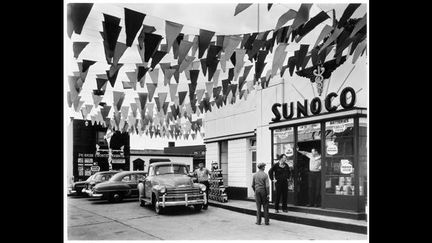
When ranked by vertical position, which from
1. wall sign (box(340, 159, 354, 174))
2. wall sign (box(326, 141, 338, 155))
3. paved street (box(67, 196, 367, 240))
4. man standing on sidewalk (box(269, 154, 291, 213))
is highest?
wall sign (box(326, 141, 338, 155))

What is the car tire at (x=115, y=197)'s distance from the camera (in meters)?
A: 16.7

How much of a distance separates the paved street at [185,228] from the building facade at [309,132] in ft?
5.33

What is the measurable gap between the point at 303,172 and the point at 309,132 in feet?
4.29

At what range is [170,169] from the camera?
1437 cm

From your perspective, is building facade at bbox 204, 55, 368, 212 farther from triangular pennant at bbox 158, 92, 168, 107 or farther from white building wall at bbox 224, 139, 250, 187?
triangular pennant at bbox 158, 92, 168, 107

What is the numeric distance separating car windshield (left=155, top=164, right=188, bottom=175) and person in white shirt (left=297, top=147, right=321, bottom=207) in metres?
4.76

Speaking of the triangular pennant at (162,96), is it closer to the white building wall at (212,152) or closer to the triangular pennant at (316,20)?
the triangular pennant at (316,20)

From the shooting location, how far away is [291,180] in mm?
12305

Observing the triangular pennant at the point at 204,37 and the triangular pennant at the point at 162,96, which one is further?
the triangular pennant at the point at 162,96

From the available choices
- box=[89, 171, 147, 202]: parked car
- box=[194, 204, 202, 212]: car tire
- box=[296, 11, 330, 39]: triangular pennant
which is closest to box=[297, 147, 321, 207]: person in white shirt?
box=[194, 204, 202, 212]: car tire

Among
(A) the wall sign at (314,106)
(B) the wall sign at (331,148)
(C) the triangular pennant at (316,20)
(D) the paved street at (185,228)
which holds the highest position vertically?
(C) the triangular pennant at (316,20)

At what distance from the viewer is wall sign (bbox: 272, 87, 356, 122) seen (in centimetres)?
1032

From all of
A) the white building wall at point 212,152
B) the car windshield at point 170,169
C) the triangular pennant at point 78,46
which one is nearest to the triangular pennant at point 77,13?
the triangular pennant at point 78,46
